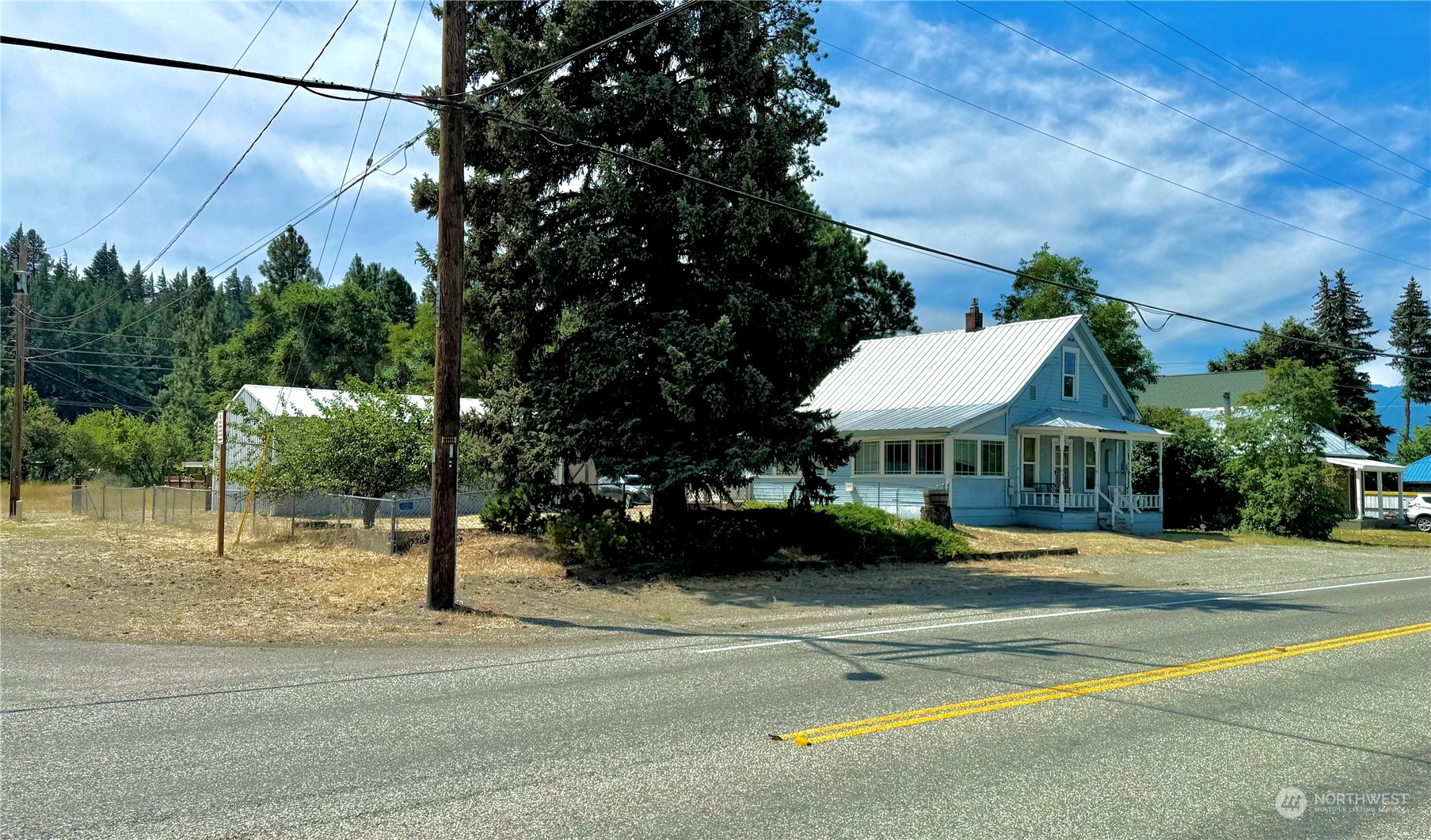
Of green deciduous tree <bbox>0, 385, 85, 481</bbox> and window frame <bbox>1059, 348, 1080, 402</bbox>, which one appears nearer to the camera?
window frame <bbox>1059, 348, 1080, 402</bbox>

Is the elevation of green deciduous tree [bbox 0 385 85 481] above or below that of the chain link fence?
above

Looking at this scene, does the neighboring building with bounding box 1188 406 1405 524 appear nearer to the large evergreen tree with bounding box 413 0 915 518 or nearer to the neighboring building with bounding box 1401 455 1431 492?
the neighboring building with bounding box 1401 455 1431 492

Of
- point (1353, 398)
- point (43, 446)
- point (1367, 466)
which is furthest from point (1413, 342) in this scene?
point (43, 446)

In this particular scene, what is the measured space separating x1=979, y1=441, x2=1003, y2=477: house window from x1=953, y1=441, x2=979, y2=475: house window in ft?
A: 1.07

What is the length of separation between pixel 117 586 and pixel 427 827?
518 inches

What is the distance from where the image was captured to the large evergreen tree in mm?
17359

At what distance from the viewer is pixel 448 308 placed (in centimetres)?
1345

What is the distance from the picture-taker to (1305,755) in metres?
6.44

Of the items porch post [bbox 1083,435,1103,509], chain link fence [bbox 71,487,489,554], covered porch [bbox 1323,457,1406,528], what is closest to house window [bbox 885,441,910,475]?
porch post [bbox 1083,435,1103,509]

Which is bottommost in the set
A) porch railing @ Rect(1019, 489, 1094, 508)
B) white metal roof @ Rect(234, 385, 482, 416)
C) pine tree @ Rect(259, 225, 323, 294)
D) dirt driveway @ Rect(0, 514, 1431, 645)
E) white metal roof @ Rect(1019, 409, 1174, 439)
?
dirt driveway @ Rect(0, 514, 1431, 645)

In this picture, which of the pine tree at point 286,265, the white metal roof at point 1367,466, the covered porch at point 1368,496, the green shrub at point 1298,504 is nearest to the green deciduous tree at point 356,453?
the green shrub at point 1298,504

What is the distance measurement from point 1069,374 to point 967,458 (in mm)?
6528

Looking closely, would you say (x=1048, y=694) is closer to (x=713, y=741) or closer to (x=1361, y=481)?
(x=713, y=741)

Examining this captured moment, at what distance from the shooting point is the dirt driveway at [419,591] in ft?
39.5
